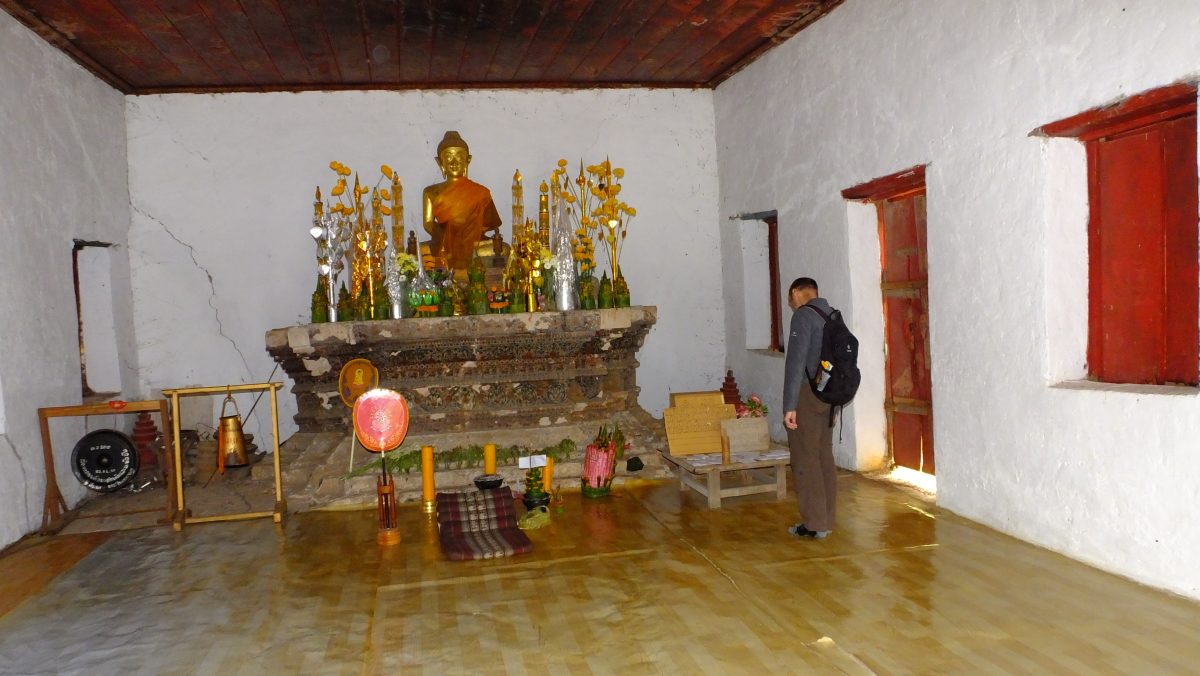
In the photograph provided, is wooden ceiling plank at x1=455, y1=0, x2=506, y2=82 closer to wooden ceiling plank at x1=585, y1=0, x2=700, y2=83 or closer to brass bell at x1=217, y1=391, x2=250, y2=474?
wooden ceiling plank at x1=585, y1=0, x2=700, y2=83

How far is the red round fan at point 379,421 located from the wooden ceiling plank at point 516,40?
295 cm

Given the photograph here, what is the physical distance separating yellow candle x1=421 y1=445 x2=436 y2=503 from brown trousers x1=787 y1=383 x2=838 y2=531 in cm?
244

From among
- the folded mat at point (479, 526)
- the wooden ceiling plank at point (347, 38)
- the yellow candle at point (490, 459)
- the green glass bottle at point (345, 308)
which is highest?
the wooden ceiling plank at point (347, 38)

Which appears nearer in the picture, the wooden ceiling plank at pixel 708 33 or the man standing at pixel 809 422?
the man standing at pixel 809 422

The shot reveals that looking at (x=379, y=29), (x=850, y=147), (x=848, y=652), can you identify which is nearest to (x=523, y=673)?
(x=848, y=652)

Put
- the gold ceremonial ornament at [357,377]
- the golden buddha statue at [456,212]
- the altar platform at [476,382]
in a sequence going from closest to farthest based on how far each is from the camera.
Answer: the gold ceremonial ornament at [357,377], the altar platform at [476,382], the golden buddha statue at [456,212]

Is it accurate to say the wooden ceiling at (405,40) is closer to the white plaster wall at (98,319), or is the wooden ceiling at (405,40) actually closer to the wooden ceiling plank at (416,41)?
the wooden ceiling plank at (416,41)

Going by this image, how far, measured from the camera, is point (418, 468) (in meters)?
6.55

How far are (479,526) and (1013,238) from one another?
11.3 feet

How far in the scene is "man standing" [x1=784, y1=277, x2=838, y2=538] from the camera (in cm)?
496

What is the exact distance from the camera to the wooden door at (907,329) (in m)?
6.22

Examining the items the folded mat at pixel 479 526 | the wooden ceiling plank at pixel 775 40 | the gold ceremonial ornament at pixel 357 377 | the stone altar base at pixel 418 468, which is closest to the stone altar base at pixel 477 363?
the stone altar base at pixel 418 468

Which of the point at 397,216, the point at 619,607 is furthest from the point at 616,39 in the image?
the point at 619,607

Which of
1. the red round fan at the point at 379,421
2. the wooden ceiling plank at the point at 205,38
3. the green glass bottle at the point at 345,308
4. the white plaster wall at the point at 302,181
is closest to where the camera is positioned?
the red round fan at the point at 379,421
